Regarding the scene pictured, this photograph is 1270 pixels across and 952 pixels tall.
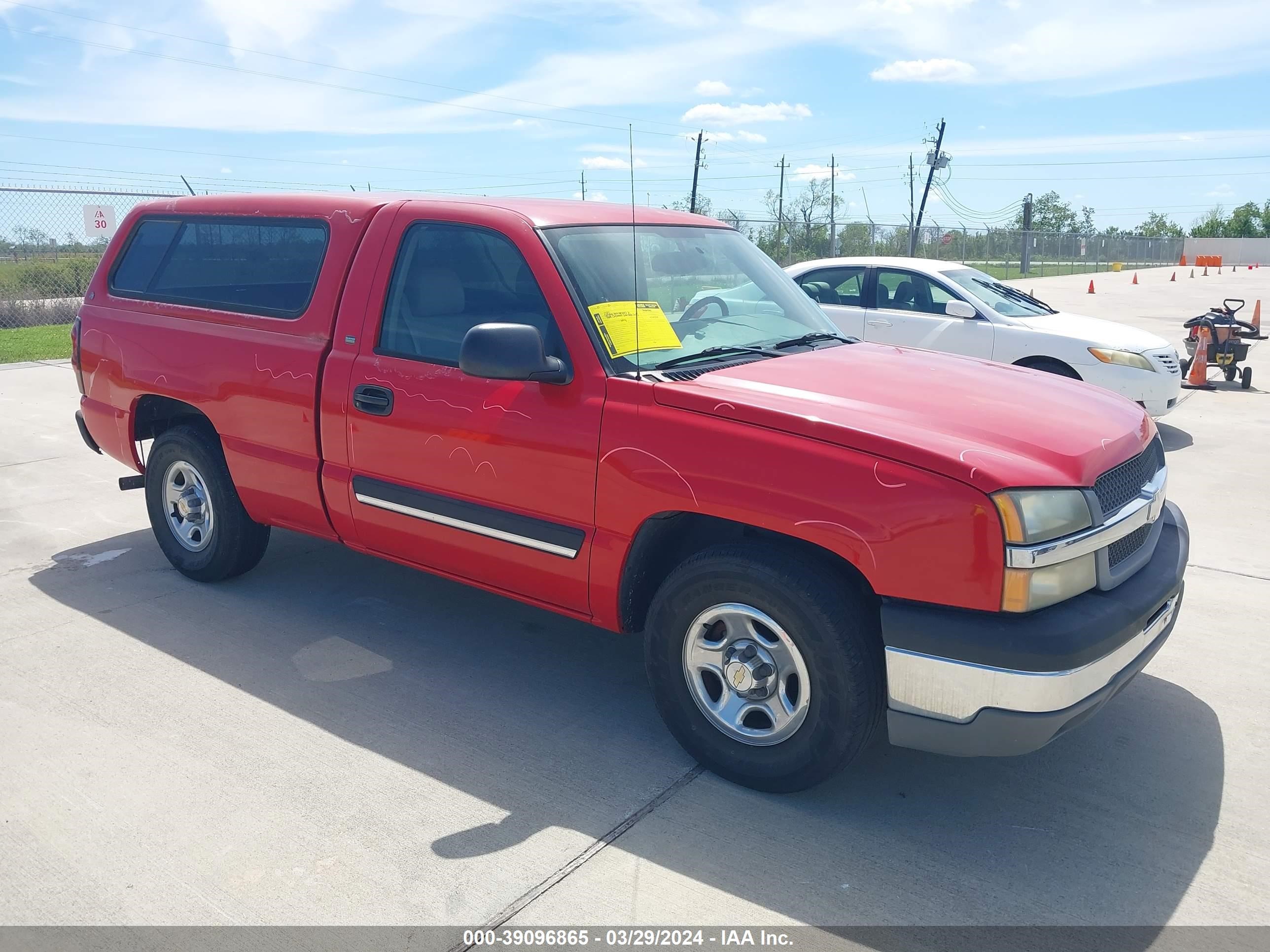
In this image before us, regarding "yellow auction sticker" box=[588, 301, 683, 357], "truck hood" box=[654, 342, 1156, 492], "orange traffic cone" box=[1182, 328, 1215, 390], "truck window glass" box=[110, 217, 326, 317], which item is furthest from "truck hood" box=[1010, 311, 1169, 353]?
"truck window glass" box=[110, 217, 326, 317]

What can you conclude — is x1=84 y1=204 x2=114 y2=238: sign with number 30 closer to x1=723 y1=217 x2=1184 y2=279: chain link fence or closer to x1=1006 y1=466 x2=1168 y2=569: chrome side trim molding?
x1=723 y1=217 x2=1184 y2=279: chain link fence

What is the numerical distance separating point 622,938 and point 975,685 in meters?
1.17

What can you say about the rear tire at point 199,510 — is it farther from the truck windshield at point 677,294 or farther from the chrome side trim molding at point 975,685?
the chrome side trim molding at point 975,685

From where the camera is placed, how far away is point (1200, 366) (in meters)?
11.7

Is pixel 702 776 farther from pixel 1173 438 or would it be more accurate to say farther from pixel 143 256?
pixel 1173 438

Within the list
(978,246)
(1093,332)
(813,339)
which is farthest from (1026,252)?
(813,339)

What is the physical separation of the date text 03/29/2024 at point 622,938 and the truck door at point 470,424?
48.2 inches

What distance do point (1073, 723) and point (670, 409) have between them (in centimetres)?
152

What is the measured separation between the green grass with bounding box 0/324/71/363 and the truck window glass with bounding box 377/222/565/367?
31.3 feet

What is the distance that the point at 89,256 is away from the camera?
1694 cm

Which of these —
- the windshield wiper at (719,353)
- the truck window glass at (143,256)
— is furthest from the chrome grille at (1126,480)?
the truck window glass at (143,256)

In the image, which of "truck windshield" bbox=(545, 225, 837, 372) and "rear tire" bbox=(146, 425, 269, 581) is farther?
"rear tire" bbox=(146, 425, 269, 581)

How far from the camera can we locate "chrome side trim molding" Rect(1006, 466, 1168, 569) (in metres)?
2.79

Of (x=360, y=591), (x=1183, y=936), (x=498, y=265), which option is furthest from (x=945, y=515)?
(x=360, y=591)
